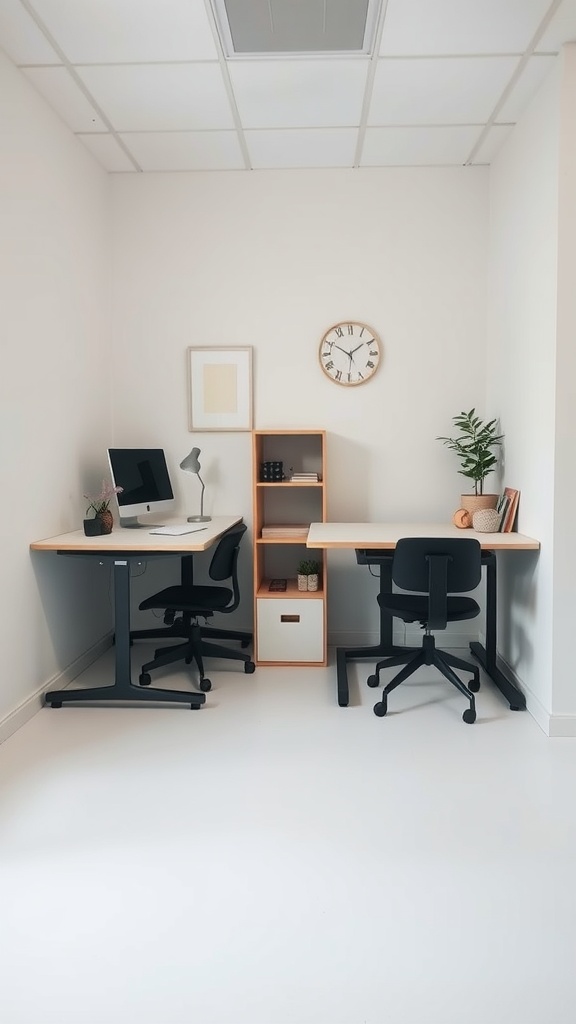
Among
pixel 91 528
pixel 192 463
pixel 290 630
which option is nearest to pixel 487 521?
pixel 290 630

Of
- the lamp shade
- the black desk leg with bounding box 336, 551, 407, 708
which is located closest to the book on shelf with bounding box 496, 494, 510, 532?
the black desk leg with bounding box 336, 551, 407, 708

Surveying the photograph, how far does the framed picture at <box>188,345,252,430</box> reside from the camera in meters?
4.37

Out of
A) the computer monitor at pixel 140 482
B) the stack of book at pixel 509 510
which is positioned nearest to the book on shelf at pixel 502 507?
the stack of book at pixel 509 510

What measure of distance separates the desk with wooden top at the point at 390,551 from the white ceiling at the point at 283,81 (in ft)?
Result: 6.86

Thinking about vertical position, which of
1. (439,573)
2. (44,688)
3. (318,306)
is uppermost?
(318,306)

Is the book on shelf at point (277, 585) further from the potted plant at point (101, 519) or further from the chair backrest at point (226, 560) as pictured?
the potted plant at point (101, 519)

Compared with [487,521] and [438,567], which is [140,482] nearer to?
[438,567]

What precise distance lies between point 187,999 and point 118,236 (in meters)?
4.02

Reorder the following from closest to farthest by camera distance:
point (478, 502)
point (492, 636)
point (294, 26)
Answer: point (294, 26)
point (492, 636)
point (478, 502)

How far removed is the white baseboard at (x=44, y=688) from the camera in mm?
3078

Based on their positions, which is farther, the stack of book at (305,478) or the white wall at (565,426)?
the stack of book at (305,478)

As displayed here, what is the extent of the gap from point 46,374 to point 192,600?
1.36 metres

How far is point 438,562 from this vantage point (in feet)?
10.6

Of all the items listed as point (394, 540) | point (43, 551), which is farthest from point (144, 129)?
point (394, 540)
